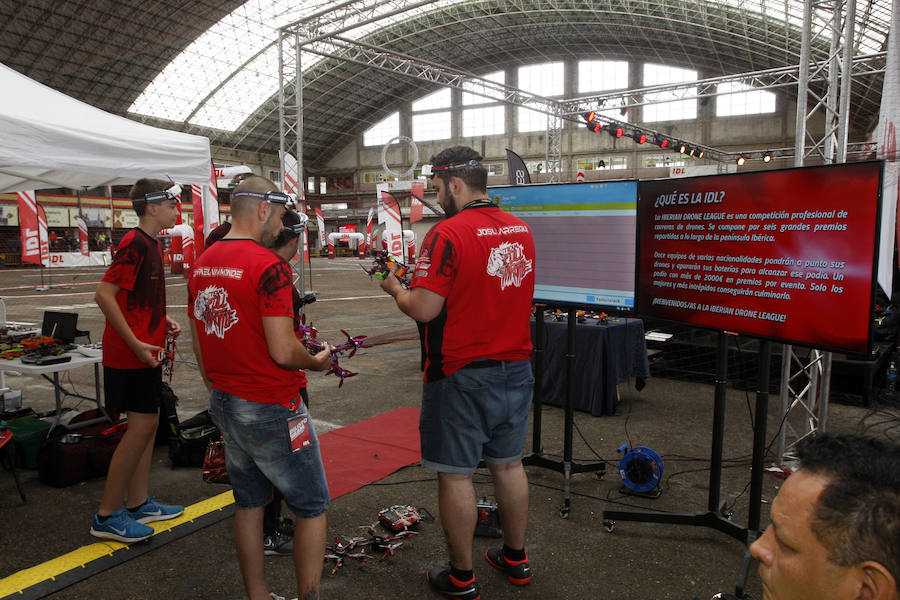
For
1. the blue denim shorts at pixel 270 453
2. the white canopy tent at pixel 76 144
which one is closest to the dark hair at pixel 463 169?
the blue denim shorts at pixel 270 453

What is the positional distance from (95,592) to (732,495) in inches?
147

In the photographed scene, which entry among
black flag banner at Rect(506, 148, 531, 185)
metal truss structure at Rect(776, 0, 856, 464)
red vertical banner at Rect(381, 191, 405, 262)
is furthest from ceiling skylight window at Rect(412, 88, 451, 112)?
metal truss structure at Rect(776, 0, 856, 464)

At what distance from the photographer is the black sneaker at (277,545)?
3115 mm

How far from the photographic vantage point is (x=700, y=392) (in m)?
6.47

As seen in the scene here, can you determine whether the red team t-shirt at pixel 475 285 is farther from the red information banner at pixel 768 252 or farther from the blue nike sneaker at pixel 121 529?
the blue nike sneaker at pixel 121 529

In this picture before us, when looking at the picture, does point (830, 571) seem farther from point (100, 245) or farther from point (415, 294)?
point (100, 245)

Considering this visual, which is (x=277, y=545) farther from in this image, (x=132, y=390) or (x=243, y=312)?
(x=243, y=312)

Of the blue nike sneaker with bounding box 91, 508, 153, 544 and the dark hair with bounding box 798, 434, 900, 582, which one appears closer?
the dark hair with bounding box 798, 434, 900, 582

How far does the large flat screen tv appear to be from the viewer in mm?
3523

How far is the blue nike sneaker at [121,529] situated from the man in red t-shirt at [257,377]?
1.24 meters

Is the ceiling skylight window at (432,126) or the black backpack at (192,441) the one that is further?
the ceiling skylight window at (432,126)

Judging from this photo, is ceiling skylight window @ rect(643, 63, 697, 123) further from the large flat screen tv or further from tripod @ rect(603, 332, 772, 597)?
tripod @ rect(603, 332, 772, 597)

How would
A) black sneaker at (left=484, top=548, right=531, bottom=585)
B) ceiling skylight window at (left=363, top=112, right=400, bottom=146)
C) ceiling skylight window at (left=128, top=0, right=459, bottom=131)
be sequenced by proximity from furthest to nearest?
ceiling skylight window at (left=363, top=112, right=400, bottom=146), ceiling skylight window at (left=128, top=0, right=459, bottom=131), black sneaker at (left=484, top=548, right=531, bottom=585)

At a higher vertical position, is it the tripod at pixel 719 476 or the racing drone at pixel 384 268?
the racing drone at pixel 384 268
